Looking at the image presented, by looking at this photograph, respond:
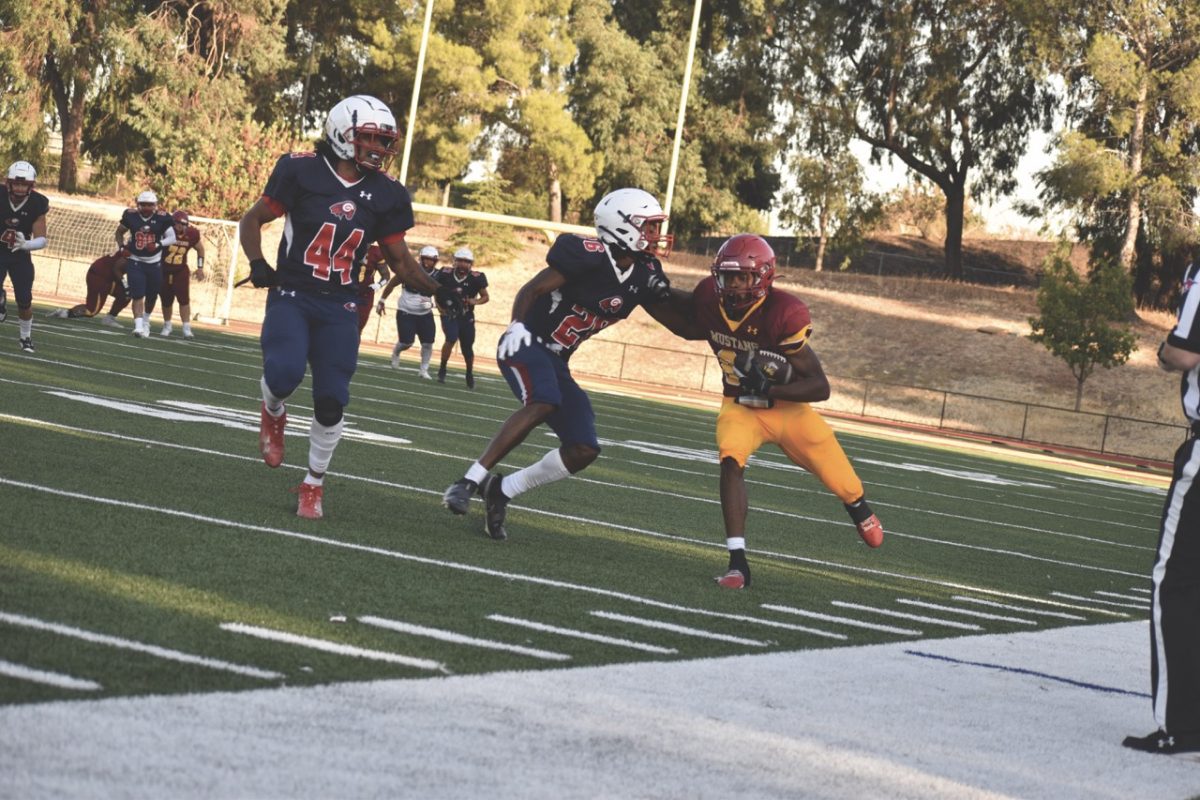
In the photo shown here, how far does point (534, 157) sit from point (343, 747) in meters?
47.8

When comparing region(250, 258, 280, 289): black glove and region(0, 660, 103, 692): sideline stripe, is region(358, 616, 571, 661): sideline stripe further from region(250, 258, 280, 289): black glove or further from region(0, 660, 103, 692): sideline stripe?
region(250, 258, 280, 289): black glove

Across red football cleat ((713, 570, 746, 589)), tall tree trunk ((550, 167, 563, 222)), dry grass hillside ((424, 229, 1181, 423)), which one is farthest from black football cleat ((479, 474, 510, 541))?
tall tree trunk ((550, 167, 563, 222))

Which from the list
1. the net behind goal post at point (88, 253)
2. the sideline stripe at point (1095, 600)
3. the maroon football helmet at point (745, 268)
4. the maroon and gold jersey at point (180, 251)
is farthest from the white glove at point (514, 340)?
the net behind goal post at point (88, 253)

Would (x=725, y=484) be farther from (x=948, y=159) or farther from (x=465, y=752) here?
(x=948, y=159)

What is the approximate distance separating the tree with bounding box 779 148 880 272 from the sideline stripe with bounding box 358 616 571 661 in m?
45.4

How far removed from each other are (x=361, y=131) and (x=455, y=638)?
3272 mm

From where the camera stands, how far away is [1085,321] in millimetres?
37812

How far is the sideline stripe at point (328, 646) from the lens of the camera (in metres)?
4.67

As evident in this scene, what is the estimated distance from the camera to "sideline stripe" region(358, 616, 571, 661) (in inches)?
200

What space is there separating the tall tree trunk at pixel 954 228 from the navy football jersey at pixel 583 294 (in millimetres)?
44112

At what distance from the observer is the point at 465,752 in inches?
147

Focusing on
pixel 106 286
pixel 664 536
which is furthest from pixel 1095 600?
pixel 106 286

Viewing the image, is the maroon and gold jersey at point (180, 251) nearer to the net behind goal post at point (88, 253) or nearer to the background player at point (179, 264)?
the background player at point (179, 264)

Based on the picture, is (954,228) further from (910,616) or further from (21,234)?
(910,616)
